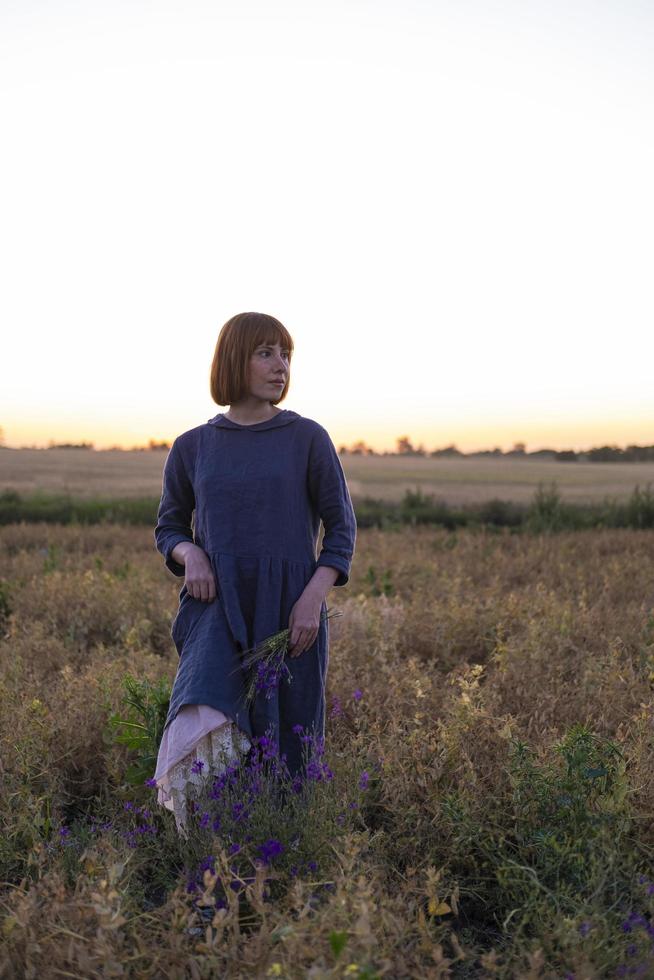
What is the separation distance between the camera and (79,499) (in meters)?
18.7

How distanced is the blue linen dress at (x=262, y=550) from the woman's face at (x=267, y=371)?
0.44ft

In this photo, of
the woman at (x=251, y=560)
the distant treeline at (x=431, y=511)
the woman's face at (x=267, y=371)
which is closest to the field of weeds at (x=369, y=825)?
the woman at (x=251, y=560)

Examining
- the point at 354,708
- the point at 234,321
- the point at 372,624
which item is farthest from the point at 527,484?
the point at 234,321

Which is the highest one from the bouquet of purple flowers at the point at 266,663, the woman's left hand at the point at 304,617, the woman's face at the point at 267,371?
the woman's face at the point at 267,371

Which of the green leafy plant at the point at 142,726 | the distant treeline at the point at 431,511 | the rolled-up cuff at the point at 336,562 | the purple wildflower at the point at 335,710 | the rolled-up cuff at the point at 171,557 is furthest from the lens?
the distant treeline at the point at 431,511

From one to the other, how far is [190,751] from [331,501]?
1083 millimetres

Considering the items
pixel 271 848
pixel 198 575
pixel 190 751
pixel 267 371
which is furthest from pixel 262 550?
pixel 271 848

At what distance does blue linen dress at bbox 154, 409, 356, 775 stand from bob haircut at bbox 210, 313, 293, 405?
0.14 meters

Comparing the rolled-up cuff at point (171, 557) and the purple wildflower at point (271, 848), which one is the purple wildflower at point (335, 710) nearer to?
the rolled-up cuff at point (171, 557)

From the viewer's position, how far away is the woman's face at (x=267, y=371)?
320 cm

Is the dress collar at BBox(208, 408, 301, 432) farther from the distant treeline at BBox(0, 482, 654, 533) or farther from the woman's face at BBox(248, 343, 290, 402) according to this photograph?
the distant treeline at BBox(0, 482, 654, 533)

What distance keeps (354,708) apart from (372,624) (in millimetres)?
1611

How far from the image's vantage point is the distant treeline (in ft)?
49.5

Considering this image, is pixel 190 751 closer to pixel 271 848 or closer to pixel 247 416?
pixel 271 848
